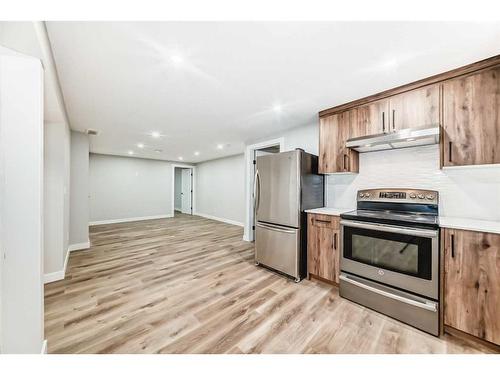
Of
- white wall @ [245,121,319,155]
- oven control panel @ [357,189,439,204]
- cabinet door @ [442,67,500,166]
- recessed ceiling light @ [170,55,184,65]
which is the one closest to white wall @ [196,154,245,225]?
white wall @ [245,121,319,155]

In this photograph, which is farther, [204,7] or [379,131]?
[379,131]

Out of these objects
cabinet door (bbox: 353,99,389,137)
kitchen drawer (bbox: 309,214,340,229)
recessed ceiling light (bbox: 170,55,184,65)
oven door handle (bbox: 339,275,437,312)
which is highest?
recessed ceiling light (bbox: 170,55,184,65)

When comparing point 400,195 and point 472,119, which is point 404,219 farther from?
point 472,119

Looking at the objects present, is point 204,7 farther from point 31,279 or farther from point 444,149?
point 444,149

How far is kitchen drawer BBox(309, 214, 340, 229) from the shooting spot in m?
2.38

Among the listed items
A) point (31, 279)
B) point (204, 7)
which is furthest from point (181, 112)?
point (31, 279)

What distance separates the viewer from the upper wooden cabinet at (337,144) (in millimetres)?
2521

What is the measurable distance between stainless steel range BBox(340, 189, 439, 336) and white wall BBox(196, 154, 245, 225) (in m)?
4.31

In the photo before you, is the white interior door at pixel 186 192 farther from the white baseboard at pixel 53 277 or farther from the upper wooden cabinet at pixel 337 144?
the upper wooden cabinet at pixel 337 144

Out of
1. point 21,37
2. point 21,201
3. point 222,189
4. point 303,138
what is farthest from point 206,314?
point 222,189

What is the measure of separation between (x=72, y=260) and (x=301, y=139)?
4.41 metres

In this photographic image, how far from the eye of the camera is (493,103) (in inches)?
64.4

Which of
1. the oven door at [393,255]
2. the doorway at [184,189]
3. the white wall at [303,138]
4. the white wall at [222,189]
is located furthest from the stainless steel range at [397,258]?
the doorway at [184,189]

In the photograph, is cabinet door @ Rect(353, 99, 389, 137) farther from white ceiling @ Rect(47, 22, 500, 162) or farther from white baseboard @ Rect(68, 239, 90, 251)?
white baseboard @ Rect(68, 239, 90, 251)
